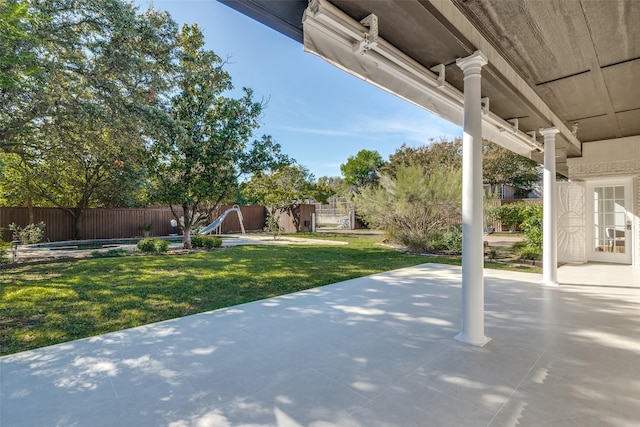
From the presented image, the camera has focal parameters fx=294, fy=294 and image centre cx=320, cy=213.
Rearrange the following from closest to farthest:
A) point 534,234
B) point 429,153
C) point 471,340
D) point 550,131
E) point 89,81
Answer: point 471,340
point 550,131
point 89,81
point 534,234
point 429,153

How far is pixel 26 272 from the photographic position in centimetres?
566

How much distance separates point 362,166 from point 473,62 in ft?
84.5

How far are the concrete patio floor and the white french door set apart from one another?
14.4ft

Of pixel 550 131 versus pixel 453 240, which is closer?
pixel 550 131

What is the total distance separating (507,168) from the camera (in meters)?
19.5

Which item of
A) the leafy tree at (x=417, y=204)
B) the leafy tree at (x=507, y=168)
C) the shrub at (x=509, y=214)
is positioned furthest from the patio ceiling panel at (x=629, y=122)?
the leafy tree at (x=507, y=168)

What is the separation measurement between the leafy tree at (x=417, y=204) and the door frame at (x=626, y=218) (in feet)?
9.21

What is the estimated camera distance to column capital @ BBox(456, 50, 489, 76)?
246 cm

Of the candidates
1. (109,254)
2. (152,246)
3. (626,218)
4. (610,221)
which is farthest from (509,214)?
(109,254)

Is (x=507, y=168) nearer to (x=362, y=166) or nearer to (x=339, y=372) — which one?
(x=362, y=166)

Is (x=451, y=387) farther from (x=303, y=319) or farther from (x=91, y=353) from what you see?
(x=91, y=353)

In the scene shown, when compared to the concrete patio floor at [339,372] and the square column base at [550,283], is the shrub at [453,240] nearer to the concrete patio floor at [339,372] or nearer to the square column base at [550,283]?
the square column base at [550,283]

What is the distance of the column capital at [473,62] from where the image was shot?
2.46 m

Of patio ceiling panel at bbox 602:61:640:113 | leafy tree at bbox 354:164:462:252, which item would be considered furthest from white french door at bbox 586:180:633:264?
patio ceiling panel at bbox 602:61:640:113
